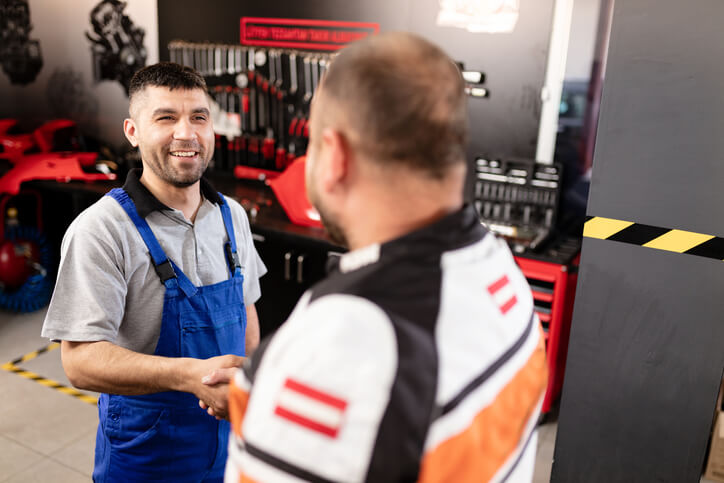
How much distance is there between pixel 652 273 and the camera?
193cm

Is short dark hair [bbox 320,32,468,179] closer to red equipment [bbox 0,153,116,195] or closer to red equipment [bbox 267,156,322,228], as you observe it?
red equipment [bbox 267,156,322,228]

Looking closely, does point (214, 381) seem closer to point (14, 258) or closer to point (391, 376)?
point (391, 376)

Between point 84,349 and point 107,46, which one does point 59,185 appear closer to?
point 107,46

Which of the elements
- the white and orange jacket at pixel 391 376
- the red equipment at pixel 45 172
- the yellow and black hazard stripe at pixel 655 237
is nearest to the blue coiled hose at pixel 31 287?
the red equipment at pixel 45 172

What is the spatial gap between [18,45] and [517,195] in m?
4.43

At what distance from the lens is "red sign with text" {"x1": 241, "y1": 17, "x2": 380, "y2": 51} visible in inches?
160

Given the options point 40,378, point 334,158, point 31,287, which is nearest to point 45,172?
point 31,287

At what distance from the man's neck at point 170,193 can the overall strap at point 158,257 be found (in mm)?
111

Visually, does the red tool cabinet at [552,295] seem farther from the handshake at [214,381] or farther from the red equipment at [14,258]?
the red equipment at [14,258]

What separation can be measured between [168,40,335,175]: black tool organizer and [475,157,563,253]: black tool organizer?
1285 millimetres

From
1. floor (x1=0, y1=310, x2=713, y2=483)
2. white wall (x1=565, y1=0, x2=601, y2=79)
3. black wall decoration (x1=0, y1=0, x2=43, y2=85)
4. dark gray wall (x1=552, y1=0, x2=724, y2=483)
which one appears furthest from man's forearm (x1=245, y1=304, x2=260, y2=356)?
black wall decoration (x1=0, y1=0, x2=43, y2=85)

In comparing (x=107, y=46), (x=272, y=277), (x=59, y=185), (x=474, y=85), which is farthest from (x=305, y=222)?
(x=107, y=46)

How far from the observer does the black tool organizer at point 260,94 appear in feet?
13.8

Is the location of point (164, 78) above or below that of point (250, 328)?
above
